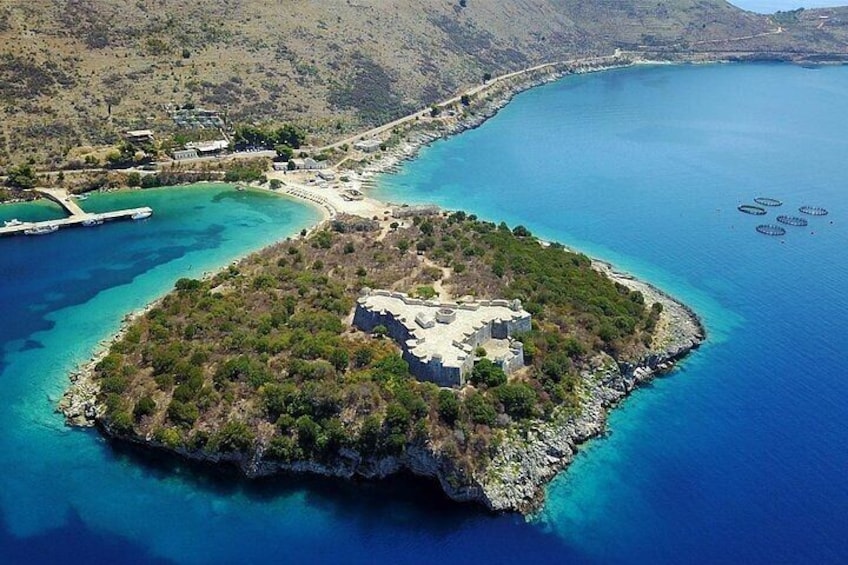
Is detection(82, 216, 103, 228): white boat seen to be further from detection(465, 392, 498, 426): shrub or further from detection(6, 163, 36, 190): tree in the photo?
detection(465, 392, 498, 426): shrub

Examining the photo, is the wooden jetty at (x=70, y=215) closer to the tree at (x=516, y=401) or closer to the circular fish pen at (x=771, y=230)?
the tree at (x=516, y=401)

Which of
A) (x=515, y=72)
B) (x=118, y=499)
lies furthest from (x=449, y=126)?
(x=118, y=499)

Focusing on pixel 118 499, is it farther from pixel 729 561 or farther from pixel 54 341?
pixel 729 561

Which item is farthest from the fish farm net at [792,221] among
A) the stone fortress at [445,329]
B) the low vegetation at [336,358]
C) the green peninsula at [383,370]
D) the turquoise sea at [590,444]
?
the stone fortress at [445,329]

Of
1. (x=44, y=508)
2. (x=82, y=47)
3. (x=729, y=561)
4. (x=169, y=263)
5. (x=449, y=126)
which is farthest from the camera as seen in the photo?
(x=449, y=126)

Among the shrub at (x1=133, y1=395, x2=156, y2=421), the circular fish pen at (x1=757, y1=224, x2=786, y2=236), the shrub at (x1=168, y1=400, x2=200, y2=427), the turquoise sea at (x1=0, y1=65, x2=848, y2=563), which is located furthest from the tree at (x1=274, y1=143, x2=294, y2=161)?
the circular fish pen at (x1=757, y1=224, x2=786, y2=236)

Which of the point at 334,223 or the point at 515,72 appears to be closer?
the point at 334,223
